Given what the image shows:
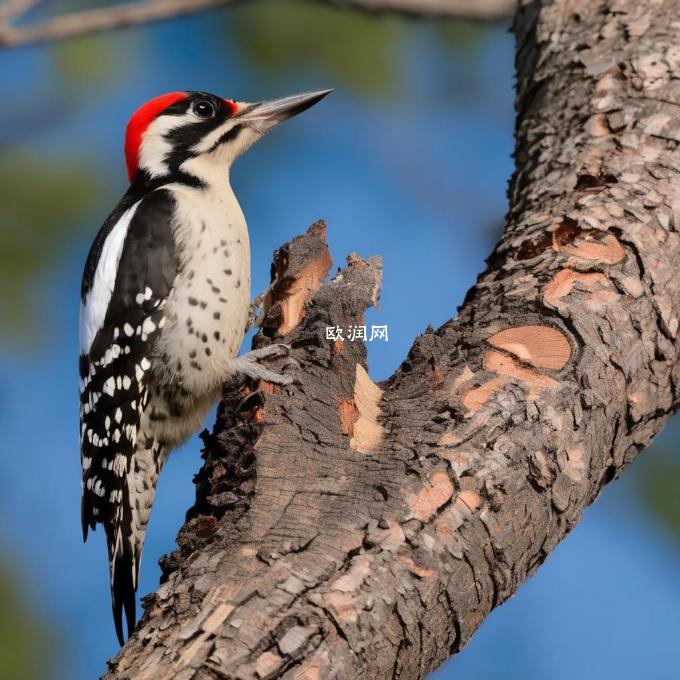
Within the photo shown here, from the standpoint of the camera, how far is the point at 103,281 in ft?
13.1

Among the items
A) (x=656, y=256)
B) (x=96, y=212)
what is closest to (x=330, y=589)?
(x=656, y=256)

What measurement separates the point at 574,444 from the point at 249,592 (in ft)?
3.42

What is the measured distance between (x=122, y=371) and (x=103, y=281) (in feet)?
1.52

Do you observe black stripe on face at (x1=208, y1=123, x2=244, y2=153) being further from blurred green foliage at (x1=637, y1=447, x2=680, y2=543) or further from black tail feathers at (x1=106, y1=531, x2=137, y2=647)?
blurred green foliage at (x1=637, y1=447, x2=680, y2=543)

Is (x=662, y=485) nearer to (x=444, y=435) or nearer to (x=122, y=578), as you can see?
(x=122, y=578)

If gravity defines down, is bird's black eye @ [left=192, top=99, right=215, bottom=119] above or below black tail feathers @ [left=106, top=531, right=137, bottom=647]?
above

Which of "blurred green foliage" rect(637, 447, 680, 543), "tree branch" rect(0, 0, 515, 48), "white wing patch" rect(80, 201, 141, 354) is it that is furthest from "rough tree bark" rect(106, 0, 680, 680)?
"blurred green foliage" rect(637, 447, 680, 543)

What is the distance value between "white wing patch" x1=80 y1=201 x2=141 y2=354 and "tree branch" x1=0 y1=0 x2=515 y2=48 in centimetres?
88

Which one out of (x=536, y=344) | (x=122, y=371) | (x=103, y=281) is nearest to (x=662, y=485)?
(x=536, y=344)

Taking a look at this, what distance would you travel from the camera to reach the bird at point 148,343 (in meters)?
3.74

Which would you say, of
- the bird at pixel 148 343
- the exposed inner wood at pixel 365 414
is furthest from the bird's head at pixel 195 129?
the exposed inner wood at pixel 365 414

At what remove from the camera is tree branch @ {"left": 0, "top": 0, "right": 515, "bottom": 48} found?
4051 mm

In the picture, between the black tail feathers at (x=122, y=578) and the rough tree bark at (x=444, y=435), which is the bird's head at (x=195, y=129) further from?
the black tail feathers at (x=122, y=578)

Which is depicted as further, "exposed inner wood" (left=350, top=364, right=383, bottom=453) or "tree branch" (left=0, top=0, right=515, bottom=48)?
"tree branch" (left=0, top=0, right=515, bottom=48)
